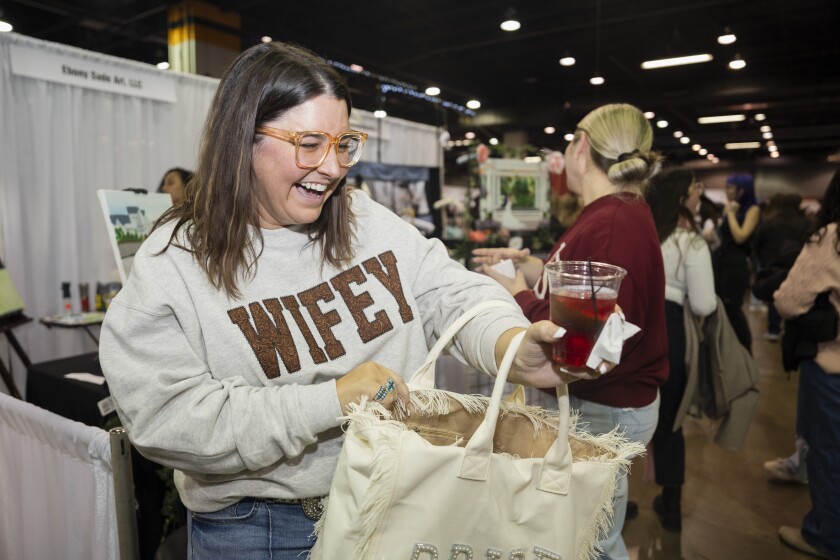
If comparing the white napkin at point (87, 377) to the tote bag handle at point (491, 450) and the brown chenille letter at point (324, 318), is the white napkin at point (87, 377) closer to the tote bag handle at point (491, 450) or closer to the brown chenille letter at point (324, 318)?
the brown chenille letter at point (324, 318)

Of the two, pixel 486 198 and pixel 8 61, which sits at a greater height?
pixel 8 61

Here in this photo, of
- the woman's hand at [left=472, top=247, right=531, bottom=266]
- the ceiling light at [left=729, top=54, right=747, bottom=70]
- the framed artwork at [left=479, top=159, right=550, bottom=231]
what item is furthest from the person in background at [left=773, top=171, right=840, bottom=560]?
the ceiling light at [left=729, top=54, right=747, bottom=70]

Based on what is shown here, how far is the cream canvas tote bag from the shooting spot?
0.85m

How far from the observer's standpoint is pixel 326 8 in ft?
23.9

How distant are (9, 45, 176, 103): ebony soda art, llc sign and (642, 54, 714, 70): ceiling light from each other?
8.20 metres

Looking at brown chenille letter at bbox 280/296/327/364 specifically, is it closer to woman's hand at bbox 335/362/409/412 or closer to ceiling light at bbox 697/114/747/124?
woman's hand at bbox 335/362/409/412

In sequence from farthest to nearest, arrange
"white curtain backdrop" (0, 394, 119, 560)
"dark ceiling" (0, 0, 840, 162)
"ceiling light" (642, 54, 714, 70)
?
"ceiling light" (642, 54, 714, 70) → "dark ceiling" (0, 0, 840, 162) → "white curtain backdrop" (0, 394, 119, 560)

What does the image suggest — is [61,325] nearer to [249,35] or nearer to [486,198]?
[486,198]

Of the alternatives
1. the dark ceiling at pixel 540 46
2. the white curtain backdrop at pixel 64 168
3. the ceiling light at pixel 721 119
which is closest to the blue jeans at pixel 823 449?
the dark ceiling at pixel 540 46

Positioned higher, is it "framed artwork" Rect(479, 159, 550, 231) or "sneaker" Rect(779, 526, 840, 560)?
"framed artwork" Rect(479, 159, 550, 231)

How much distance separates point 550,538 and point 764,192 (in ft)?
77.0

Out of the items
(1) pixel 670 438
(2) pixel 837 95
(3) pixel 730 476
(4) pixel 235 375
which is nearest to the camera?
(4) pixel 235 375

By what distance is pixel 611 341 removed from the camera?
0.78 metres

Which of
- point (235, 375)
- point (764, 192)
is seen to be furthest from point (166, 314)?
point (764, 192)
